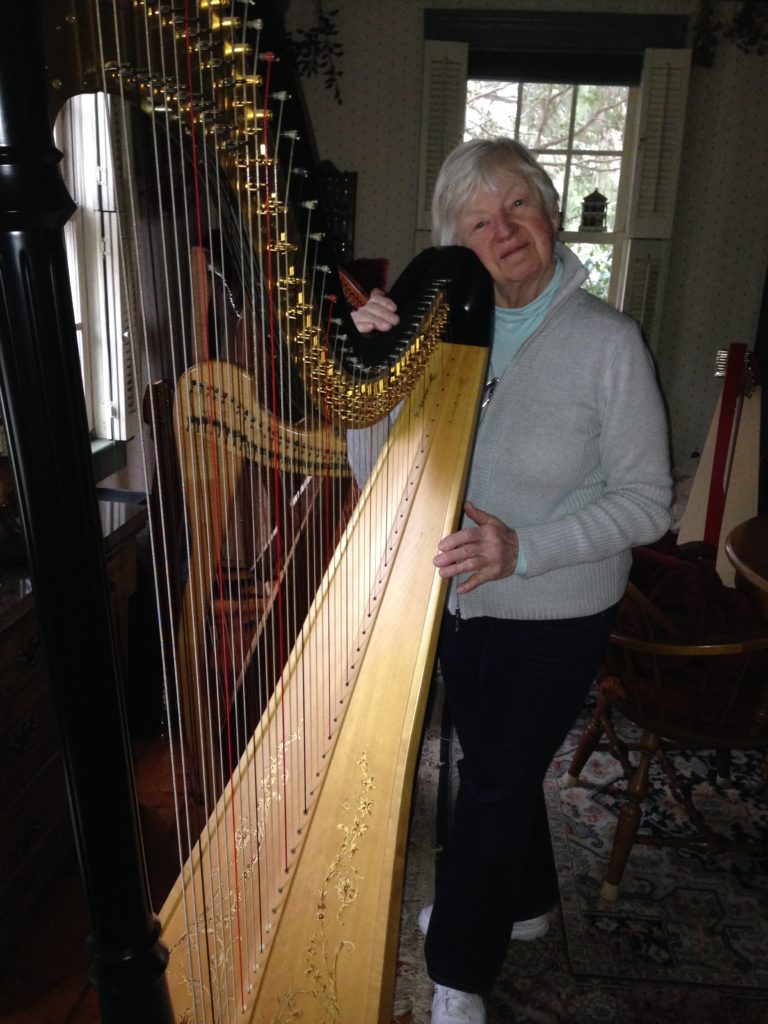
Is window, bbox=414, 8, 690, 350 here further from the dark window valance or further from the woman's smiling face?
the woman's smiling face

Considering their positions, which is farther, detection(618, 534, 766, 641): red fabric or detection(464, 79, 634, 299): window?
detection(464, 79, 634, 299): window

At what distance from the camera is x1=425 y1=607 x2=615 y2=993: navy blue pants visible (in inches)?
53.3

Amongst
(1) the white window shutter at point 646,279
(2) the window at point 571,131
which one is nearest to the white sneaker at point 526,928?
(1) the white window shutter at point 646,279

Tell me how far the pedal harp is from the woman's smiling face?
0.09m

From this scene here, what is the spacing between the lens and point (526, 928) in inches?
69.0

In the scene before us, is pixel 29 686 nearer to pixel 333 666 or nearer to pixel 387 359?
pixel 333 666

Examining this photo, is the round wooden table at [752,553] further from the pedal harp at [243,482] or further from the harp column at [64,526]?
the harp column at [64,526]

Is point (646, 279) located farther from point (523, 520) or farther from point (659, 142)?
point (523, 520)

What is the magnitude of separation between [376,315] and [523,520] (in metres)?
0.40

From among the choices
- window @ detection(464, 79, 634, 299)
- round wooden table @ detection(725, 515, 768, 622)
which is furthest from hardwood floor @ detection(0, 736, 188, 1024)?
window @ detection(464, 79, 634, 299)

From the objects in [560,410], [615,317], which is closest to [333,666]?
[560,410]

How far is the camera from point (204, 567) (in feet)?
5.33

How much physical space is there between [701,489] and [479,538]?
2203 mm

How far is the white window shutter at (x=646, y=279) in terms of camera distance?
3926mm
